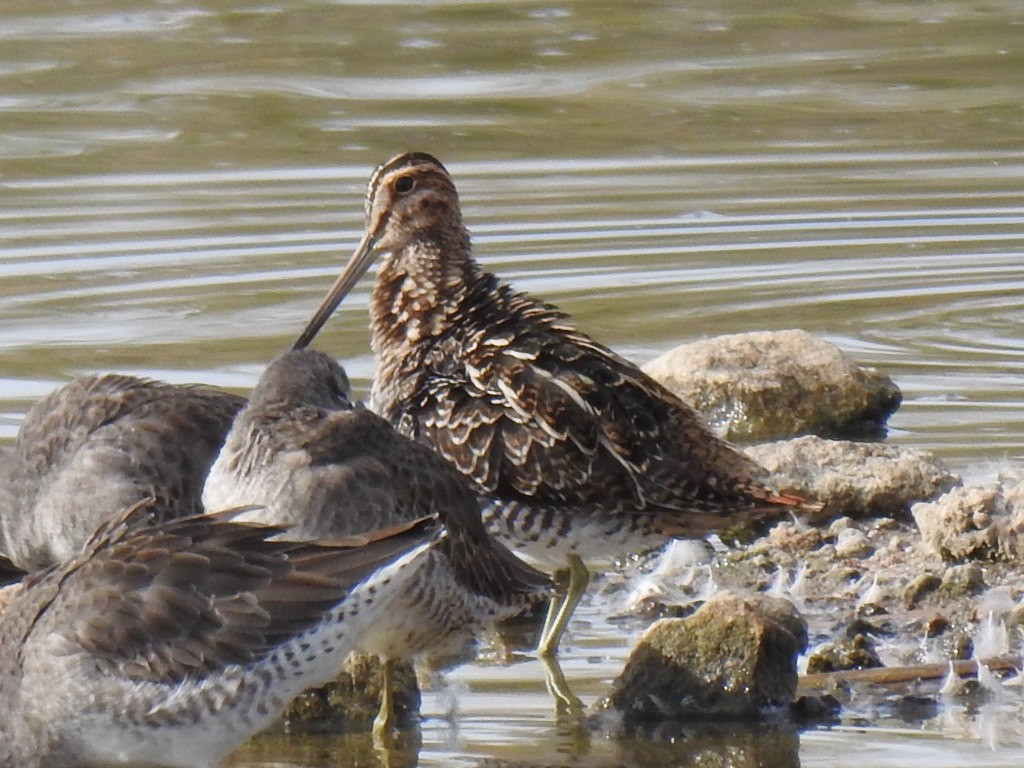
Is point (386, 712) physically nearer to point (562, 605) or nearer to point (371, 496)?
point (371, 496)

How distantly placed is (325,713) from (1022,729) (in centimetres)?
211

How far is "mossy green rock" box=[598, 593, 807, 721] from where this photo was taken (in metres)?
7.10

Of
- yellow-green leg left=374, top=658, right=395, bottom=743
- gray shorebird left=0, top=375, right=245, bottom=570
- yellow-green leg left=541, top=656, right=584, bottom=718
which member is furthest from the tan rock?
gray shorebird left=0, top=375, right=245, bottom=570

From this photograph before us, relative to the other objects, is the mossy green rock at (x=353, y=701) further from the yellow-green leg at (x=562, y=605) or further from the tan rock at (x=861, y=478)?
the tan rock at (x=861, y=478)

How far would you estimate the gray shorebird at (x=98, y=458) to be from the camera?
25.9ft

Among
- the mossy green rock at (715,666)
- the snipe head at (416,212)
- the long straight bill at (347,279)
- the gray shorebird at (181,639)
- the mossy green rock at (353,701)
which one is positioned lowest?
the mossy green rock at (353,701)

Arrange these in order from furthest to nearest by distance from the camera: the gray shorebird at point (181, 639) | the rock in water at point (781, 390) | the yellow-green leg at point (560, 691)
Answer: the rock in water at point (781, 390)
the yellow-green leg at point (560, 691)
the gray shorebird at point (181, 639)

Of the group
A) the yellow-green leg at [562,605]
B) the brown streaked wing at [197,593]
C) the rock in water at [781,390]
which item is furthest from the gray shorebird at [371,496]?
the rock in water at [781,390]

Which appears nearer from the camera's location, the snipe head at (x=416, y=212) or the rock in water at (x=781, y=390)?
the snipe head at (x=416, y=212)

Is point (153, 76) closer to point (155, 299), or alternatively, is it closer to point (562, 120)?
point (562, 120)

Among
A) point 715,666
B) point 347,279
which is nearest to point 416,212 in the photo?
point 347,279

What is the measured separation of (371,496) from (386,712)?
65 cm

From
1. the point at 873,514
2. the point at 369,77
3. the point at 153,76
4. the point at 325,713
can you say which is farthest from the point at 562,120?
the point at 325,713

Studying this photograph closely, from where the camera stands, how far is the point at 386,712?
7.30 m
